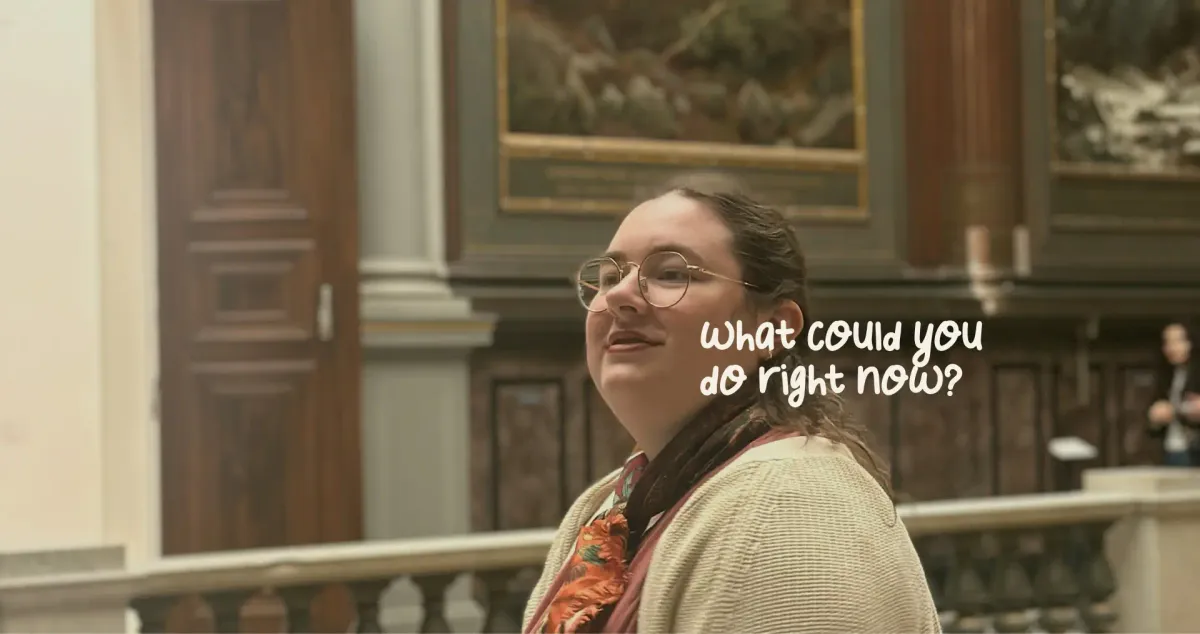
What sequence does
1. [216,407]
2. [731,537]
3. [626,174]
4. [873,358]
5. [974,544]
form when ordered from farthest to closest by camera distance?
[626,174] → [216,407] → [974,544] → [873,358] → [731,537]

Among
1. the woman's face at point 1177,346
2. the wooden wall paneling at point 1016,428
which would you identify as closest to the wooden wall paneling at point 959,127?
the wooden wall paneling at point 1016,428

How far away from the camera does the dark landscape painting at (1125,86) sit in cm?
457

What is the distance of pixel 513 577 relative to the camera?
9.34 feet

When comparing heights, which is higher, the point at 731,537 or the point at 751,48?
the point at 751,48

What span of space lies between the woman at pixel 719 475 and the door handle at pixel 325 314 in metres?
Result: 2.44

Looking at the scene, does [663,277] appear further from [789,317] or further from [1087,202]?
[1087,202]

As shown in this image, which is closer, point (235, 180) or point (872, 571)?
point (872, 571)

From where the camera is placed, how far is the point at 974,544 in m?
3.02

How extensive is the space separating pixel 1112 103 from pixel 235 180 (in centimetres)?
326

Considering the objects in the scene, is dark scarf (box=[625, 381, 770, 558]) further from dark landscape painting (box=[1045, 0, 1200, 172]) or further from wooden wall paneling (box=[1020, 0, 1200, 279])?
dark landscape painting (box=[1045, 0, 1200, 172])

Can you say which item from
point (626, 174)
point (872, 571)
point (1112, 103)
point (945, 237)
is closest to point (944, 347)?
point (872, 571)

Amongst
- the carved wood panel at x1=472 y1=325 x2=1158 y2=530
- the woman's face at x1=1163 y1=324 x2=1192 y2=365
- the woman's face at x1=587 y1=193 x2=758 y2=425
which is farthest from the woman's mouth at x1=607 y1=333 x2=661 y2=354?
the woman's face at x1=1163 y1=324 x2=1192 y2=365

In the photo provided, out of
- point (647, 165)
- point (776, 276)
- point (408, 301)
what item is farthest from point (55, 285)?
point (647, 165)

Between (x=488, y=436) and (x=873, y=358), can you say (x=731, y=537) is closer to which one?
(x=873, y=358)
